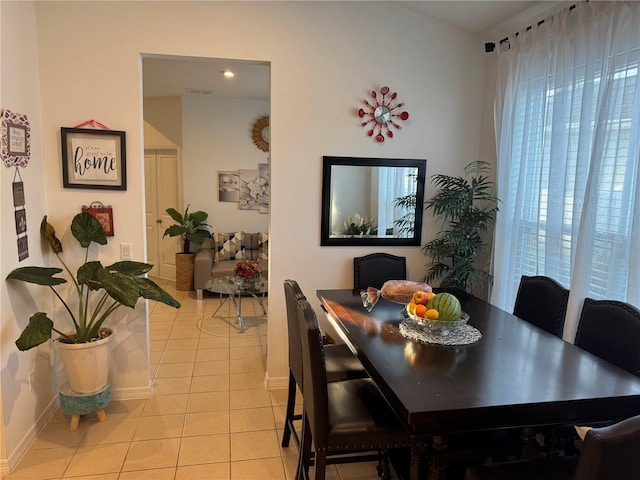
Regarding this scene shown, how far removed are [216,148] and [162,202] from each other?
1.18m

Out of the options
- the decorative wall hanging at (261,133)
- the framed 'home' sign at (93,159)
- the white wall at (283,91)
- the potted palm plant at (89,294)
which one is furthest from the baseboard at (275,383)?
the decorative wall hanging at (261,133)

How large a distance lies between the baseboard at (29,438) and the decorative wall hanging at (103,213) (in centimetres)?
118

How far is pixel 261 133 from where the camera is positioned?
6.43 m

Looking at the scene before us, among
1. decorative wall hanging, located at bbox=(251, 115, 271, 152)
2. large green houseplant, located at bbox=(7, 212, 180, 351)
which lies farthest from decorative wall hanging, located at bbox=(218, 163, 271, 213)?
large green houseplant, located at bbox=(7, 212, 180, 351)

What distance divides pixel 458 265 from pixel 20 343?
2.73 metres

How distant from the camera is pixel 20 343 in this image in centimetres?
220

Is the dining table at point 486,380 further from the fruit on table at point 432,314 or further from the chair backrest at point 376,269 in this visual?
the chair backrest at point 376,269

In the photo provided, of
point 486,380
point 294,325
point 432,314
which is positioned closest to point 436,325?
point 432,314

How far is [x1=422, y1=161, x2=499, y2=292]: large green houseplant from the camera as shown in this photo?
3.14 metres

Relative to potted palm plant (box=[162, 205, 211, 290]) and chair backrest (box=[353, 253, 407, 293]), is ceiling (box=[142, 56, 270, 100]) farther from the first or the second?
chair backrest (box=[353, 253, 407, 293])

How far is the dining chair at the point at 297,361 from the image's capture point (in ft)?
7.27

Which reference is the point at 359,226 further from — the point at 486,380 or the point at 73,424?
the point at 73,424

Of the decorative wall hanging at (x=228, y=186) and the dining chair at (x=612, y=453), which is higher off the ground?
the decorative wall hanging at (x=228, y=186)

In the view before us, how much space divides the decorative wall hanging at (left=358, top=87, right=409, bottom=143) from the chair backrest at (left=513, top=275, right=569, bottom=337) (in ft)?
4.68
